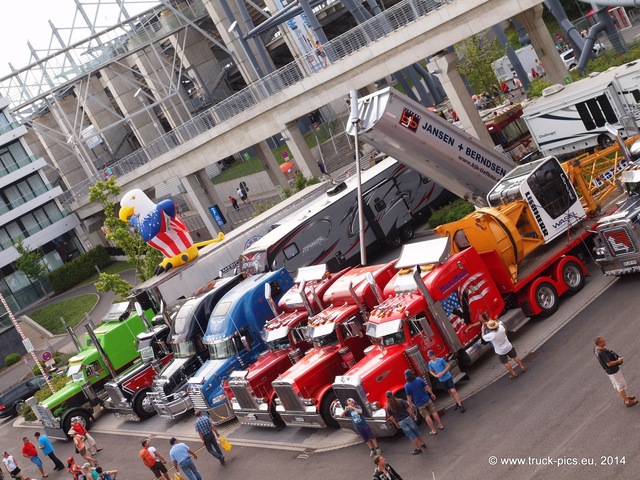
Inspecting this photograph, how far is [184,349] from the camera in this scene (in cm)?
2906

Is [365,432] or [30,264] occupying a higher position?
[30,264]

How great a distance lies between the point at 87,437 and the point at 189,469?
9519 mm

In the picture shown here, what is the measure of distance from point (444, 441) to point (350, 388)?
239 centimetres

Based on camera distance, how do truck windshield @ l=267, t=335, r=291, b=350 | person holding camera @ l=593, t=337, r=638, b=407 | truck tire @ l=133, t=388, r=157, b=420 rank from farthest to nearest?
truck tire @ l=133, t=388, r=157, b=420
truck windshield @ l=267, t=335, r=291, b=350
person holding camera @ l=593, t=337, r=638, b=407

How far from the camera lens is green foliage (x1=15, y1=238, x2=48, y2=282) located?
6900 centimetres

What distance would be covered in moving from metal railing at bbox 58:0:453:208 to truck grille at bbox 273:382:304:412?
71.9 feet

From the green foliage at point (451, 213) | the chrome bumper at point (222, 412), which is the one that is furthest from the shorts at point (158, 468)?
the green foliage at point (451, 213)

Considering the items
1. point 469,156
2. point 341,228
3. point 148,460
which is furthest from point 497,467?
point 341,228

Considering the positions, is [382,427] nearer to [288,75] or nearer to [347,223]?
[347,223]

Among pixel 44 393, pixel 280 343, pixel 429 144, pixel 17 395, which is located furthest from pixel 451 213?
pixel 17 395

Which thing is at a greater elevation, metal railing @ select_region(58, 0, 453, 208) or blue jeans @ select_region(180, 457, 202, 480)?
metal railing @ select_region(58, 0, 453, 208)

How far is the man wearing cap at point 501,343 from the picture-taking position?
63.6ft

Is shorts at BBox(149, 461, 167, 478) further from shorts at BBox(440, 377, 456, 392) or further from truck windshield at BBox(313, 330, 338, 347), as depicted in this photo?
shorts at BBox(440, 377, 456, 392)

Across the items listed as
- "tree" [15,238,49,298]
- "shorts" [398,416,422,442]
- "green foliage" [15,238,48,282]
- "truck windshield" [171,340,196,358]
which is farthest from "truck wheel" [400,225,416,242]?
"green foliage" [15,238,48,282]
